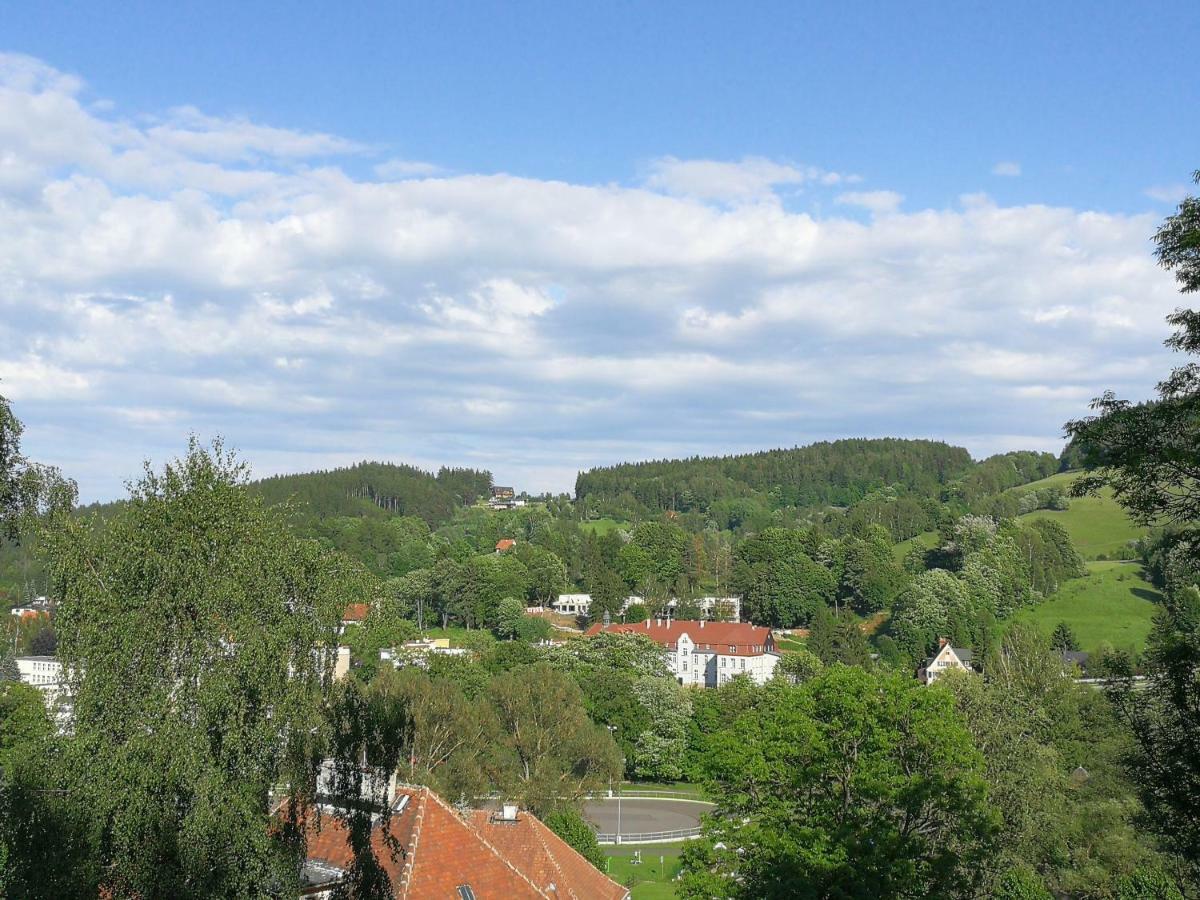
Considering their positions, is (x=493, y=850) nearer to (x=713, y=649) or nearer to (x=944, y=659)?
(x=944, y=659)

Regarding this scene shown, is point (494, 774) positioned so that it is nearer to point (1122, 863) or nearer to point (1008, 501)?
point (1122, 863)

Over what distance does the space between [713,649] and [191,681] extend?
Answer: 339 feet

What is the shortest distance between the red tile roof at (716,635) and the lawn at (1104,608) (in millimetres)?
29818

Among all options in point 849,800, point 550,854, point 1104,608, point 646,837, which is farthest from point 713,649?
point 849,800

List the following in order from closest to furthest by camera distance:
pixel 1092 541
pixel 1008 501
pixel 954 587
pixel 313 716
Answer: pixel 313 716
pixel 954 587
pixel 1092 541
pixel 1008 501

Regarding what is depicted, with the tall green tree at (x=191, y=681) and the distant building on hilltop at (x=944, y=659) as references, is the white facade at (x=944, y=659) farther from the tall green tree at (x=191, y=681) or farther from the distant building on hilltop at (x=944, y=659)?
the tall green tree at (x=191, y=681)

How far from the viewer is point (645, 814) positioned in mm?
64438

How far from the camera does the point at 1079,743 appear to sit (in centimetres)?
5431

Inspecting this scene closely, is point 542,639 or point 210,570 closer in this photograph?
point 210,570

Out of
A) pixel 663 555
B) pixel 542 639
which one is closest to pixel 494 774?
pixel 542 639

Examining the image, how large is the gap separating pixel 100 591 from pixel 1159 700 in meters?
18.5

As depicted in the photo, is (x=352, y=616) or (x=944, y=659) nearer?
(x=352, y=616)

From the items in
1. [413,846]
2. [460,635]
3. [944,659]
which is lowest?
[944,659]

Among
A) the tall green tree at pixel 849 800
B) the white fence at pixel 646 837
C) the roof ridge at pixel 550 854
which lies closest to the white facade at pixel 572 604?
the white fence at pixel 646 837
